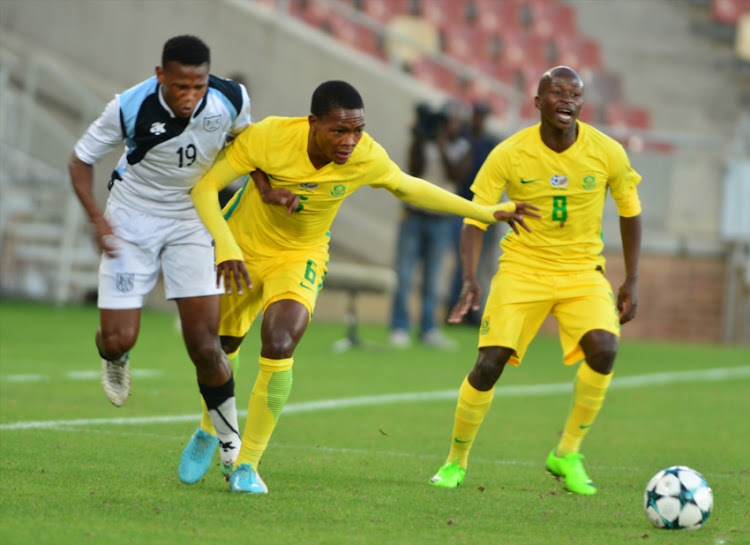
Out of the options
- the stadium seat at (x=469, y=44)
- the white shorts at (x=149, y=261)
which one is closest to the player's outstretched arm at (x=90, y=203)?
the white shorts at (x=149, y=261)

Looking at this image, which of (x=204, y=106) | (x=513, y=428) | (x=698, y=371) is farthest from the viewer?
(x=698, y=371)

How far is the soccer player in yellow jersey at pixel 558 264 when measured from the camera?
20.9ft

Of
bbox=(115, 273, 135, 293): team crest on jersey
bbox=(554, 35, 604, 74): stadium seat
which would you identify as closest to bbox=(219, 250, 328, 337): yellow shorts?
bbox=(115, 273, 135, 293): team crest on jersey

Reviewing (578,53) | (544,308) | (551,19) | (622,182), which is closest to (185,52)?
(544,308)

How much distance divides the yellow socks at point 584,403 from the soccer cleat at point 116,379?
2.27 metres

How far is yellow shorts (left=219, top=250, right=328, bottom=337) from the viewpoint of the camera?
614 centimetres

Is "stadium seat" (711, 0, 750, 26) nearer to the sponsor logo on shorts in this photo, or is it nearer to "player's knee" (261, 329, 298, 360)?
the sponsor logo on shorts

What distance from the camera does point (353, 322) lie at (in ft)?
44.5

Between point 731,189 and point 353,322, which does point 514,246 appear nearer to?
point 353,322

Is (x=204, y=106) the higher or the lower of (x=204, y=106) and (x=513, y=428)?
the higher

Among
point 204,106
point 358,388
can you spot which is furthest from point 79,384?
point 204,106

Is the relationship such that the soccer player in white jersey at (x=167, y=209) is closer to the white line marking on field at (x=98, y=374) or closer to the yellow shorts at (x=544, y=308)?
the yellow shorts at (x=544, y=308)

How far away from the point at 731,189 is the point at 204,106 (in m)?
12.1

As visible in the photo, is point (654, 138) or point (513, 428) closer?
point (513, 428)
